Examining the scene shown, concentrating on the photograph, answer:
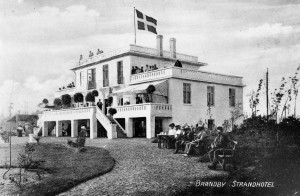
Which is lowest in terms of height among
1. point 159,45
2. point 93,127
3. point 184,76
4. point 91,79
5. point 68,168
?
point 68,168

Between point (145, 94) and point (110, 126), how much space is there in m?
4.37

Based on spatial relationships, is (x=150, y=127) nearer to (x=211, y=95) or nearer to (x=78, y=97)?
(x=211, y=95)

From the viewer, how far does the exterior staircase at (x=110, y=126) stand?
23828 mm

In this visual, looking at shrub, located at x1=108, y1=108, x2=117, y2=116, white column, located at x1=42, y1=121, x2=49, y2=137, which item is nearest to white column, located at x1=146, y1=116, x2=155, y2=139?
shrub, located at x1=108, y1=108, x2=117, y2=116

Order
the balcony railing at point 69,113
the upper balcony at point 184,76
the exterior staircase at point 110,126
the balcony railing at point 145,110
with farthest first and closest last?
the balcony railing at point 69,113 < the upper balcony at point 184,76 < the exterior staircase at point 110,126 < the balcony railing at point 145,110

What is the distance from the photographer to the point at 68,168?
13117 mm

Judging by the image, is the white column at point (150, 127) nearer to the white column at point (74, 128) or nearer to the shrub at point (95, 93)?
the white column at point (74, 128)

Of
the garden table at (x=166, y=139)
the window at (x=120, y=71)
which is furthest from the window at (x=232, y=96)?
the garden table at (x=166, y=139)

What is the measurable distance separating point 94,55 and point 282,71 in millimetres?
22322

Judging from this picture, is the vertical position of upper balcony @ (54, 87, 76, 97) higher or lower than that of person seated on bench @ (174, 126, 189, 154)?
higher

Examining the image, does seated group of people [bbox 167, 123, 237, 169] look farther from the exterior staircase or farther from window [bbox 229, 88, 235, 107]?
window [bbox 229, 88, 235, 107]

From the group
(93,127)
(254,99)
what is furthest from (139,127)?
(254,99)

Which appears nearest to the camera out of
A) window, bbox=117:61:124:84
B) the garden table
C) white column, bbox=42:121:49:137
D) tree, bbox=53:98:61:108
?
the garden table

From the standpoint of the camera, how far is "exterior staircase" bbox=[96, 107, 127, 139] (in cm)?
2383
